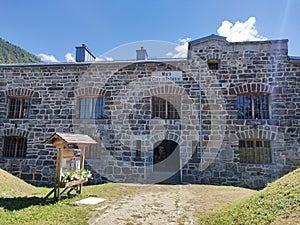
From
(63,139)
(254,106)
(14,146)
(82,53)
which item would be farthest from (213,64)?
(14,146)

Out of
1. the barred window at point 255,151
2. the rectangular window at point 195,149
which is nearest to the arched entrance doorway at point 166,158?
the rectangular window at point 195,149

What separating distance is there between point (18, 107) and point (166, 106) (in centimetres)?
693

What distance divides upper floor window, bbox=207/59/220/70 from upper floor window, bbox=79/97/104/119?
16.6ft

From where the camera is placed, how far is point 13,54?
3097 centimetres

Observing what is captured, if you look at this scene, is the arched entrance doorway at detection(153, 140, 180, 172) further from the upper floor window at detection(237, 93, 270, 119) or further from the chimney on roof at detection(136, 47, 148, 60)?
the chimney on roof at detection(136, 47, 148, 60)

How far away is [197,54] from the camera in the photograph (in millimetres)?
9867

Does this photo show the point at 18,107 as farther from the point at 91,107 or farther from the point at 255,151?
the point at 255,151

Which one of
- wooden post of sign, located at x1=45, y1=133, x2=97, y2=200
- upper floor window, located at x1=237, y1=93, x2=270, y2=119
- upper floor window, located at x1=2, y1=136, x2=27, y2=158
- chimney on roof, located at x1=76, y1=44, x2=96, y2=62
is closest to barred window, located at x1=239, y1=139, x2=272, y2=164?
upper floor window, located at x1=237, y1=93, x2=270, y2=119

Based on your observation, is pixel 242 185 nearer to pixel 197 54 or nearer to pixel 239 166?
pixel 239 166

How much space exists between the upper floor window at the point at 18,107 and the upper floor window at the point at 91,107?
8.44 ft

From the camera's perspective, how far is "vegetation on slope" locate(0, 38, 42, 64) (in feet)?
94.6

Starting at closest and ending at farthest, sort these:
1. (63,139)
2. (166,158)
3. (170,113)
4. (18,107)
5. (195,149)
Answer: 1. (63,139)
2. (195,149)
3. (170,113)
4. (18,107)
5. (166,158)

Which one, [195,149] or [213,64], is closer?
[195,149]

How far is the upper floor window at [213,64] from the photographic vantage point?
9.88 meters
